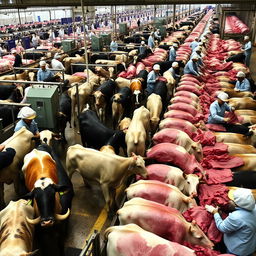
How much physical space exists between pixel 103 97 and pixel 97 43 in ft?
29.9

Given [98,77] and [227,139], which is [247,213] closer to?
[227,139]

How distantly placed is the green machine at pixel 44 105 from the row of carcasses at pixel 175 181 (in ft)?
→ 8.26

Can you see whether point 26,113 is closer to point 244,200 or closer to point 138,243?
point 138,243

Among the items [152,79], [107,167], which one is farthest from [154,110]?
[107,167]

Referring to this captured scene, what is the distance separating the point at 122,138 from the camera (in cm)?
683

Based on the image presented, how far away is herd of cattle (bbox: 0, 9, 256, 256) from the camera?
4242mm

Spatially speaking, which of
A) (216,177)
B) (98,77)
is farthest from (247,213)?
(98,77)

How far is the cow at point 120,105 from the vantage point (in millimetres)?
8945

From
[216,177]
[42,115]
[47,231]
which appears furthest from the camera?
[42,115]

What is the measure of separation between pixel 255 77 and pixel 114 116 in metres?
7.52

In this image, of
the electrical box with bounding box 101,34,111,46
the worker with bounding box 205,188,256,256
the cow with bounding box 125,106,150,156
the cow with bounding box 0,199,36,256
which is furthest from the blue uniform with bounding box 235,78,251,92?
the electrical box with bounding box 101,34,111,46

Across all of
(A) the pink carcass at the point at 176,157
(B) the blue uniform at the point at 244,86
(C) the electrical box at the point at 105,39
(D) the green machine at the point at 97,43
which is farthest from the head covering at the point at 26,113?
(C) the electrical box at the point at 105,39

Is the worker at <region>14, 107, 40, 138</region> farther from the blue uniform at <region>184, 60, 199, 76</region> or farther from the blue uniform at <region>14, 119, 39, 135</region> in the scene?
the blue uniform at <region>184, 60, 199, 76</region>

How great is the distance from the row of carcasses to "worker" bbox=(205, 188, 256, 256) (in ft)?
1.01
